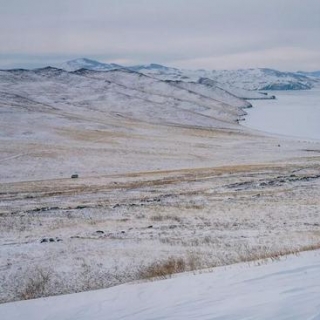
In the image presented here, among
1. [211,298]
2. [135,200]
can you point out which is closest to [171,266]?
[211,298]

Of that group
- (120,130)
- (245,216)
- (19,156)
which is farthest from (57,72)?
(245,216)

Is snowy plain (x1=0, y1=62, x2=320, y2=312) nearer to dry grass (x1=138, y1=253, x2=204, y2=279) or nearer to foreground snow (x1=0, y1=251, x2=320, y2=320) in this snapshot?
dry grass (x1=138, y1=253, x2=204, y2=279)

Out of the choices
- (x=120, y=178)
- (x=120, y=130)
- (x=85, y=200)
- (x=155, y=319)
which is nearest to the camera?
(x=155, y=319)

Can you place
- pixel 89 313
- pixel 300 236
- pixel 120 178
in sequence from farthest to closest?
pixel 120 178, pixel 300 236, pixel 89 313

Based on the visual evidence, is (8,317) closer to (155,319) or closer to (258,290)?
(155,319)

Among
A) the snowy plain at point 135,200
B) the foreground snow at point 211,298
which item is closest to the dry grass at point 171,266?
the snowy plain at point 135,200

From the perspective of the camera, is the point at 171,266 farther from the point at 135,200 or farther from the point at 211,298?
the point at 135,200

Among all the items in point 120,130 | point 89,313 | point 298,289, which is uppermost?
point 298,289

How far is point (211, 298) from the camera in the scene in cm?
863

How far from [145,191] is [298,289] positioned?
2431 cm

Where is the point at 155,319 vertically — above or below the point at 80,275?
above

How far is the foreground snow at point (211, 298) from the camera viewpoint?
735 centimetres

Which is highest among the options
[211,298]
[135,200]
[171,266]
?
[211,298]

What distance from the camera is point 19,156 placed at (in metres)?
52.4
